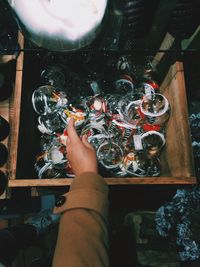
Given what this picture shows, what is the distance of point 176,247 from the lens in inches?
66.1

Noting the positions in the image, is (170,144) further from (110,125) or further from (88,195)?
(88,195)

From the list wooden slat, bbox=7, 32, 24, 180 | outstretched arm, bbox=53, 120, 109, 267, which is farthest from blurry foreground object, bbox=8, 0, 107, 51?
outstretched arm, bbox=53, 120, 109, 267

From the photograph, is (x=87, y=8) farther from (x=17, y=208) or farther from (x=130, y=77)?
(x=17, y=208)

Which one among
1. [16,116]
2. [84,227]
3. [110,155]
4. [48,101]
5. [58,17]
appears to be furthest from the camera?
[48,101]

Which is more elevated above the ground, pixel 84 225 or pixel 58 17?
pixel 58 17

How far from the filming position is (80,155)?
107 centimetres

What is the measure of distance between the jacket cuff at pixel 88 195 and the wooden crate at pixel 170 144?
9.0 inches

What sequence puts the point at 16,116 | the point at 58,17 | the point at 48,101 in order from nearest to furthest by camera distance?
the point at 58,17 → the point at 16,116 → the point at 48,101

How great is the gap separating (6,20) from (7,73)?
0.93 ft

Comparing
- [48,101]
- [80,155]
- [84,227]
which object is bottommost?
[84,227]

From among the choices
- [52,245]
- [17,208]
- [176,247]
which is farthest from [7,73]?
[176,247]

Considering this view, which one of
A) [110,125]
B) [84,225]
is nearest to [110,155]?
[110,125]

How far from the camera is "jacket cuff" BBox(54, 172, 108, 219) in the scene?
88cm

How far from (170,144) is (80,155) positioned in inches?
23.3
